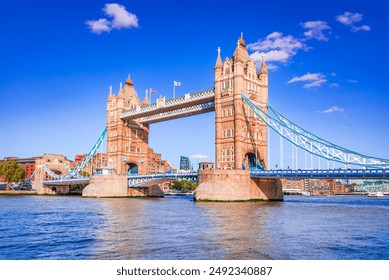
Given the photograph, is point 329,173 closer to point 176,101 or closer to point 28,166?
point 176,101

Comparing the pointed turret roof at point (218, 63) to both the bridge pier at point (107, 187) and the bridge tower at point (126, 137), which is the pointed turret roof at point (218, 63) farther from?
the bridge tower at point (126, 137)

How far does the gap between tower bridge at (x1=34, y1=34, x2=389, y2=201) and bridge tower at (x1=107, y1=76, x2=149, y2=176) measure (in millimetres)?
188

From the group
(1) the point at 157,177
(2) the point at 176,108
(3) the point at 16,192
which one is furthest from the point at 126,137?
(3) the point at 16,192

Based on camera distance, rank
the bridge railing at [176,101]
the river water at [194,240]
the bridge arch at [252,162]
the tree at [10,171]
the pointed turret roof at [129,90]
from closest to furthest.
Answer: the river water at [194,240] < the bridge arch at [252,162] < the bridge railing at [176,101] < the pointed turret roof at [129,90] < the tree at [10,171]

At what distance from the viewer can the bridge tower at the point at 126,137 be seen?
261 ft

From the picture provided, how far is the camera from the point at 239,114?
188 feet

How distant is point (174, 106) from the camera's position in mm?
67188

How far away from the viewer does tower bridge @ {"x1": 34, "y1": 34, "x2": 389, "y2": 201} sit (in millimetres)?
50719

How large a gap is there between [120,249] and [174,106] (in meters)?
51.1

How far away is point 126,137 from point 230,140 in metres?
28.4

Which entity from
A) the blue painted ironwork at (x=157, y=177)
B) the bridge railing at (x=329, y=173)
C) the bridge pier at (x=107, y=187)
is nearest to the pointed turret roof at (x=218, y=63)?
the blue painted ironwork at (x=157, y=177)

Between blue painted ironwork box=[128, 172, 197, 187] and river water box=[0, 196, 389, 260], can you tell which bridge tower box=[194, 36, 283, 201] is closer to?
blue painted ironwork box=[128, 172, 197, 187]

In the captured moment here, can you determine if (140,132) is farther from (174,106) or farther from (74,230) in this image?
(74,230)
